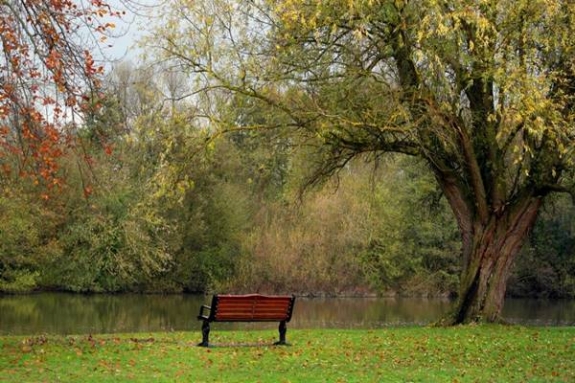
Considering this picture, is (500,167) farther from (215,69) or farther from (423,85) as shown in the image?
(215,69)

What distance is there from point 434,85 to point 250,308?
6.10m

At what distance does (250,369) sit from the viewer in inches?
421

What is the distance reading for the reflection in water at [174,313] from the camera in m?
23.5

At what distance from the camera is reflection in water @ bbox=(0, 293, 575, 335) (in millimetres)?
23455

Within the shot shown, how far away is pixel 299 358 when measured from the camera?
11.8 m

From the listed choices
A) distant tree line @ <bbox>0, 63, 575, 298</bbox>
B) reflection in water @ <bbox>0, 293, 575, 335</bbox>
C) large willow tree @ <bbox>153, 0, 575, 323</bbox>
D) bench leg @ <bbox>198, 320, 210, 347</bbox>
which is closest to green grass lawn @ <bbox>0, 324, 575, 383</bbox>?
bench leg @ <bbox>198, 320, 210, 347</bbox>

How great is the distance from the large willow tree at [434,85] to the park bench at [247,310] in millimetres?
4179

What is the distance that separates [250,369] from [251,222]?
34.8m

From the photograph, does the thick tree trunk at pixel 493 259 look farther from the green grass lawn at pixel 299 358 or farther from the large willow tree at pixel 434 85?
the green grass lawn at pixel 299 358

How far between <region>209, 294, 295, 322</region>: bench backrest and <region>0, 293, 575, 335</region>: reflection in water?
8.39 meters

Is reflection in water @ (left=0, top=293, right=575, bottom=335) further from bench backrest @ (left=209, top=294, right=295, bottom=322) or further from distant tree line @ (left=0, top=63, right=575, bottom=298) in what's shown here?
bench backrest @ (left=209, top=294, right=295, bottom=322)

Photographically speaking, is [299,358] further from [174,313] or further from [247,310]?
[174,313]

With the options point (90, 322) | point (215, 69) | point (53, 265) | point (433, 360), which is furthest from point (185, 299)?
point (433, 360)

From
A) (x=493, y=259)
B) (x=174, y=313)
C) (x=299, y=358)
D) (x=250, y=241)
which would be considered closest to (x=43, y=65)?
(x=299, y=358)
